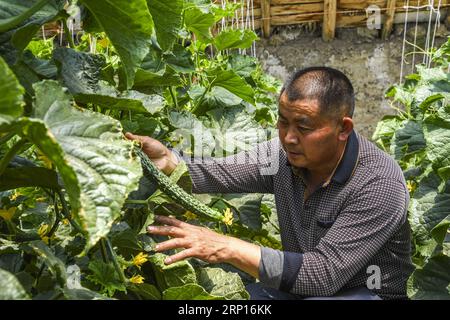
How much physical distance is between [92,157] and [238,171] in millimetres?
1379

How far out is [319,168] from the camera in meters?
2.12

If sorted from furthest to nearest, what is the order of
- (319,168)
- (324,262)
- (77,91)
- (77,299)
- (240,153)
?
1. (240,153)
2. (319,168)
3. (324,262)
4. (77,91)
5. (77,299)

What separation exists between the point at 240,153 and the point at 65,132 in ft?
4.67

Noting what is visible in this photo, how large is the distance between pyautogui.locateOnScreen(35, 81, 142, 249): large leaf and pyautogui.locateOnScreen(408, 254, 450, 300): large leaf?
1.15 meters

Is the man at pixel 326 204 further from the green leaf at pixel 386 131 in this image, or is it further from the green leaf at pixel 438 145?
the green leaf at pixel 386 131

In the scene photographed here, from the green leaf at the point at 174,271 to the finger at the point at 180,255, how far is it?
11 mm

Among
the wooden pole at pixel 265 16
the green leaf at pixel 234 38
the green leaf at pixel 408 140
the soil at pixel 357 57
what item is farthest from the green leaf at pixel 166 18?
the soil at pixel 357 57

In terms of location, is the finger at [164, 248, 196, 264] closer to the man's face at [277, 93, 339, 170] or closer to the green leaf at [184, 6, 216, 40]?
the man's face at [277, 93, 339, 170]

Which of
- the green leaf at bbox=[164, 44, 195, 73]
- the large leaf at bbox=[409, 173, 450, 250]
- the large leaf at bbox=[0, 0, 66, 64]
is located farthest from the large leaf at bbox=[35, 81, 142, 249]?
the large leaf at bbox=[409, 173, 450, 250]

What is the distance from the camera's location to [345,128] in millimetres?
2090

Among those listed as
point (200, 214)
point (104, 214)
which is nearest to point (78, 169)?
point (104, 214)

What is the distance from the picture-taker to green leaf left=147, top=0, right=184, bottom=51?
1.26 m

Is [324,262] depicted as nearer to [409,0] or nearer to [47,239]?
[47,239]
